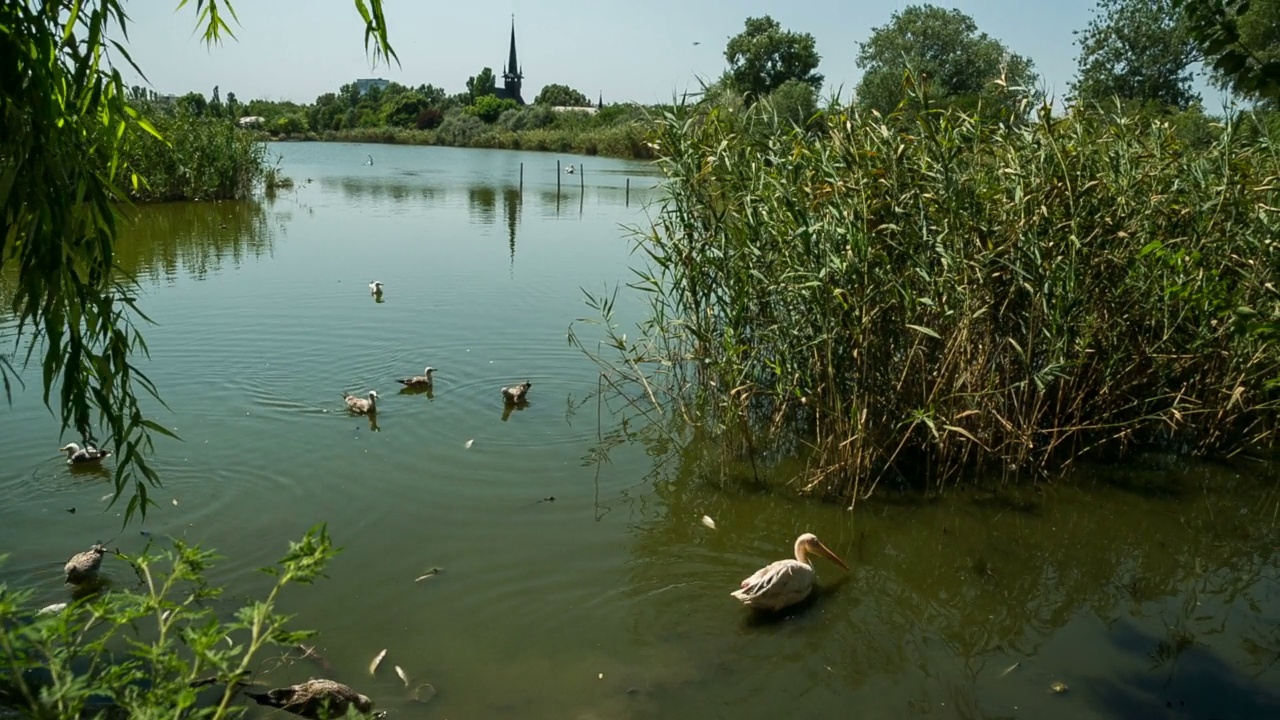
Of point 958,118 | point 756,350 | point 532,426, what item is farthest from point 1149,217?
point 532,426

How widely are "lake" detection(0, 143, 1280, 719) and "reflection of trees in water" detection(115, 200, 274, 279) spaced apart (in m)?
6.61

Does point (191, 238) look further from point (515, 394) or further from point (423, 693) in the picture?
point (423, 693)

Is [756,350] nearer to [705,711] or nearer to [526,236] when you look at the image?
[705,711]

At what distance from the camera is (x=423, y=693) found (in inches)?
207

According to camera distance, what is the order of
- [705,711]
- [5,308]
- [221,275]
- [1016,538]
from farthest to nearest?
[221,275], [5,308], [1016,538], [705,711]

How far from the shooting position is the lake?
5.50 metres

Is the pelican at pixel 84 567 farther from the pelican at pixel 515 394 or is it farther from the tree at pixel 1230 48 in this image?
the tree at pixel 1230 48

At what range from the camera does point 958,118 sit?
28.0 ft

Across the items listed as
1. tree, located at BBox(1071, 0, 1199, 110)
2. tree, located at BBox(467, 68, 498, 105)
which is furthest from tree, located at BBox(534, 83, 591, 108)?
tree, located at BBox(1071, 0, 1199, 110)

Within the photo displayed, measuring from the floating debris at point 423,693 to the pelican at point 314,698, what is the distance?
29 cm

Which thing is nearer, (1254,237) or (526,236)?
(1254,237)

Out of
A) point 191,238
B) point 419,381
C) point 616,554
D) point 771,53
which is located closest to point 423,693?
point 616,554

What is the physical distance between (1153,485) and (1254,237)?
2.22m

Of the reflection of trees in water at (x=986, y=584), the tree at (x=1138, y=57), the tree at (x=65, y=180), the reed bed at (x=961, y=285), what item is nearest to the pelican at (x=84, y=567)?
the tree at (x=65, y=180)
